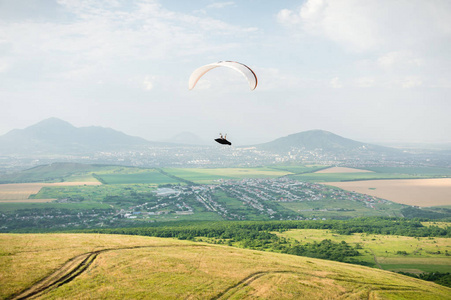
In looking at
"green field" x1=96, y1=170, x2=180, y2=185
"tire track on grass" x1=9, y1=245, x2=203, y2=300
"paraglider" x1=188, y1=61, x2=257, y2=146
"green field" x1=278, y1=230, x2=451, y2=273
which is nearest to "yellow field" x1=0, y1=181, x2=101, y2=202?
"green field" x1=96, y1=170, x2=180, y2=185

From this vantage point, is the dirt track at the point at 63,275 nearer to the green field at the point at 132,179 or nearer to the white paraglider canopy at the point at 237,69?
the white paraglider canopy at the point at 237,69

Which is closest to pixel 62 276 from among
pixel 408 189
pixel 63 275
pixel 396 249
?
pixel 63 275

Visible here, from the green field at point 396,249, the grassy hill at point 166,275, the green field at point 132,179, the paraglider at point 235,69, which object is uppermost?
the paraglider at point 235,69

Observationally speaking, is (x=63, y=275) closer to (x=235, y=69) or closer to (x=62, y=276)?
(x=62, y=276)

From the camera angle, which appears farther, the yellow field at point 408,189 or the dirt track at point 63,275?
the yellow field at point 408,189

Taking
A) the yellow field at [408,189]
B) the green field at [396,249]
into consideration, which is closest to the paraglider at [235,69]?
the green field at [396,249]

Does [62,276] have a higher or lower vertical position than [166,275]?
higher

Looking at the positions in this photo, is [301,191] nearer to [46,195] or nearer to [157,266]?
[46,195]
